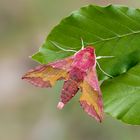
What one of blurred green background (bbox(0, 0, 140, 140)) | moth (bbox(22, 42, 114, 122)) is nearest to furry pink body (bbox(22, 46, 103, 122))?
moth (bbox(22, 42, 114, 122))

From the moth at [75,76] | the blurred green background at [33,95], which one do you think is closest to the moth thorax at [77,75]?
the moth at [75,76]

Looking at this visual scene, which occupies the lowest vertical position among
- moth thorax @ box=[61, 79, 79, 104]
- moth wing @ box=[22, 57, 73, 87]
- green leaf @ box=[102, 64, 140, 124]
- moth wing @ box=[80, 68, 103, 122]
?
green leaf @ box=[102, 64, 140, 124]

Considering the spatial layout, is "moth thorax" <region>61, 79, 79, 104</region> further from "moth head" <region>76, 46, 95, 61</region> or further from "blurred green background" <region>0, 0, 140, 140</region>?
"blurred green background" <region>0, 0, 140, 140</region>

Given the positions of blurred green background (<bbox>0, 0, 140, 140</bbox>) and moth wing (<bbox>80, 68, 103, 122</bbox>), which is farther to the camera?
blurred green background (<bbox>0, 0, 140, 140</bbox>)

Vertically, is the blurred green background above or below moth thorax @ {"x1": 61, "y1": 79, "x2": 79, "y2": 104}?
below

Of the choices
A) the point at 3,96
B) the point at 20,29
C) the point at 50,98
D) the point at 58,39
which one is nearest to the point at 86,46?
the point at 58,39

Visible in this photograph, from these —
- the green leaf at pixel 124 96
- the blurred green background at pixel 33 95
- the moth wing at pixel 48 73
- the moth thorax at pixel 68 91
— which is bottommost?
the blurred green background at pixel 33 95

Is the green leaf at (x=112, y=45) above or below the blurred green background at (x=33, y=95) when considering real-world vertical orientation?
above

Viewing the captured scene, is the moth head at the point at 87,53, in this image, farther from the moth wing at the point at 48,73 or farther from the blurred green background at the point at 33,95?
the blurred green background at the point at 33,95

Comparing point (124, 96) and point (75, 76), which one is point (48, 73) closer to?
point (75, 76)
